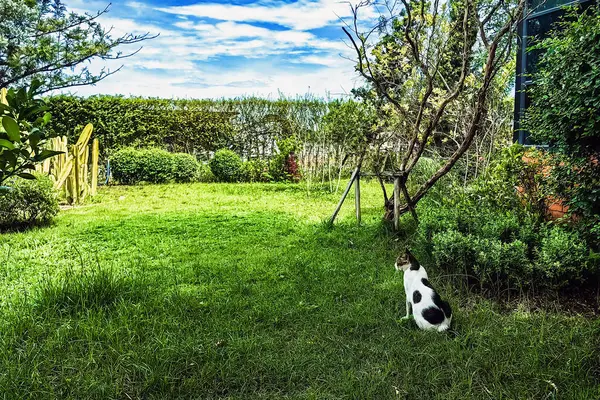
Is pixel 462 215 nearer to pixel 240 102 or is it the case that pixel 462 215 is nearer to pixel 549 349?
pixel 549 349

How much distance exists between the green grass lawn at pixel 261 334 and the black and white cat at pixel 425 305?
9cm

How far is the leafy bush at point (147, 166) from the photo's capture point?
11086 mm

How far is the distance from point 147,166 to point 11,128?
34.7 ft

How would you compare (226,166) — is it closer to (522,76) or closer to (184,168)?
(184,168)

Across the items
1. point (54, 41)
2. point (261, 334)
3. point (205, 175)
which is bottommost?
point (261, 334)

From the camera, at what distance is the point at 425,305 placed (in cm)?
285

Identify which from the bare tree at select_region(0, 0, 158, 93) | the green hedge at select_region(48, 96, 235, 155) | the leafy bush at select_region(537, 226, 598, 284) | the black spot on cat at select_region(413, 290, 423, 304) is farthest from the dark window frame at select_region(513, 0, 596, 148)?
the green hedge at select_region(48, 96, 235, 155)

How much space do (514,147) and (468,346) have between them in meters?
2.54

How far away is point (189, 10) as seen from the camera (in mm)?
7484

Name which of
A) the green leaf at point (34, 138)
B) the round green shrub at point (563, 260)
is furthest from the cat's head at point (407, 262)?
the green leaf at point (34, 138)

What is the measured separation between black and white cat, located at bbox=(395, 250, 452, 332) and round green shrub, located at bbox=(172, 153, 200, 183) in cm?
958

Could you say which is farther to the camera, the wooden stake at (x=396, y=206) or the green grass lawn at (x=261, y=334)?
the wooden stake at (x=396, y=206)

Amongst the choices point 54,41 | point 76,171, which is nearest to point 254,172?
point 76,171

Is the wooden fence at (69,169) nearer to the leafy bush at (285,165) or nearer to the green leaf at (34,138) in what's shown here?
the leafy bush at (285,165)
